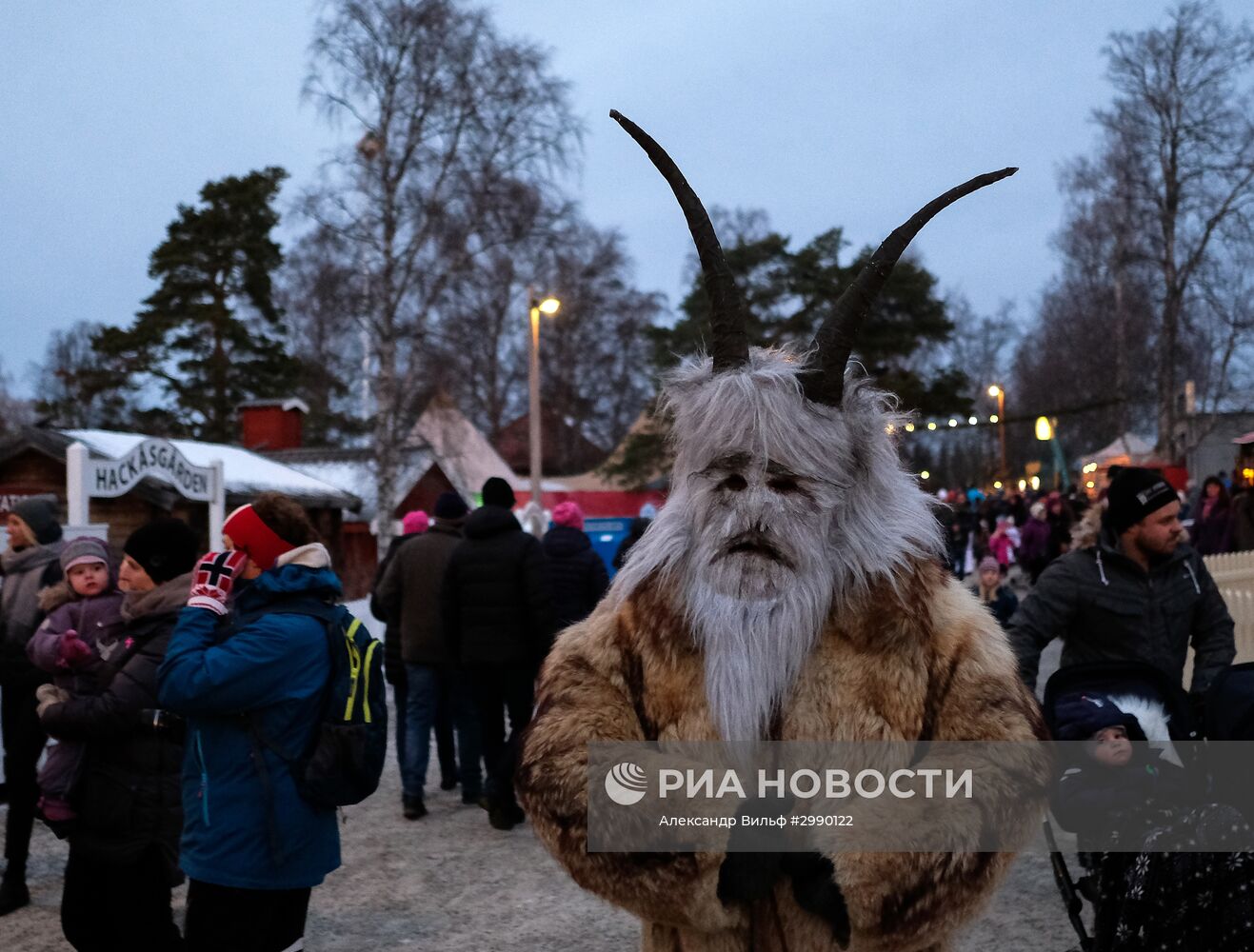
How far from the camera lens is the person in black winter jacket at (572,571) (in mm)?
8336

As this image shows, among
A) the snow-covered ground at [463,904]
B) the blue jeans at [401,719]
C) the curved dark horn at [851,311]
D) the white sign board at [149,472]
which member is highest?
the curved dark horn at [851,311]

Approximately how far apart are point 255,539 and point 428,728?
167 inches

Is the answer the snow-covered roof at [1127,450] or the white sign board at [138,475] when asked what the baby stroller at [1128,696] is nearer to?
the white sign board at [138,475]

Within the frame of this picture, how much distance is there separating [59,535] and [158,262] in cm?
2988

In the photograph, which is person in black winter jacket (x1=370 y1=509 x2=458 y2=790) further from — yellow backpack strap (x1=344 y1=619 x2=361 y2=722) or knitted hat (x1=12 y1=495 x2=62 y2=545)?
yellow backpack strap (x1=344 y1=619 x2=361 y2=722)

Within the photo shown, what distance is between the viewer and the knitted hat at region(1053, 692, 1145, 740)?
3.38 meters

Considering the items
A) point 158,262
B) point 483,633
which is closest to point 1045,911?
point 483,633

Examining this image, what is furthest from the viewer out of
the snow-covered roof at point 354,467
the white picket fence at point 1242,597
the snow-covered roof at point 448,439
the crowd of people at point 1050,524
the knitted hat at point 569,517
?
the snow-covered roof at point 354,467

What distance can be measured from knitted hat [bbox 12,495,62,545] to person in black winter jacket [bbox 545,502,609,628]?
3.33 metres

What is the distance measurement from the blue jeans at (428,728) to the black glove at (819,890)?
5.06m

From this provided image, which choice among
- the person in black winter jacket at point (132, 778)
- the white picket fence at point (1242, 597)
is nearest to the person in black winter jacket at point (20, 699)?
the person in black winter jacket at point (132, 778)

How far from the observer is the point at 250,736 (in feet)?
10.4

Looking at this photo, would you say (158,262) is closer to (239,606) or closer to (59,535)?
(59,535)

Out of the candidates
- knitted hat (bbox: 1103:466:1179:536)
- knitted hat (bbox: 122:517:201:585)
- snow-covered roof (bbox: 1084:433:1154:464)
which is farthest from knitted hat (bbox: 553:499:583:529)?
snow-covered roof (bbox: 1084:433:1154:464)
